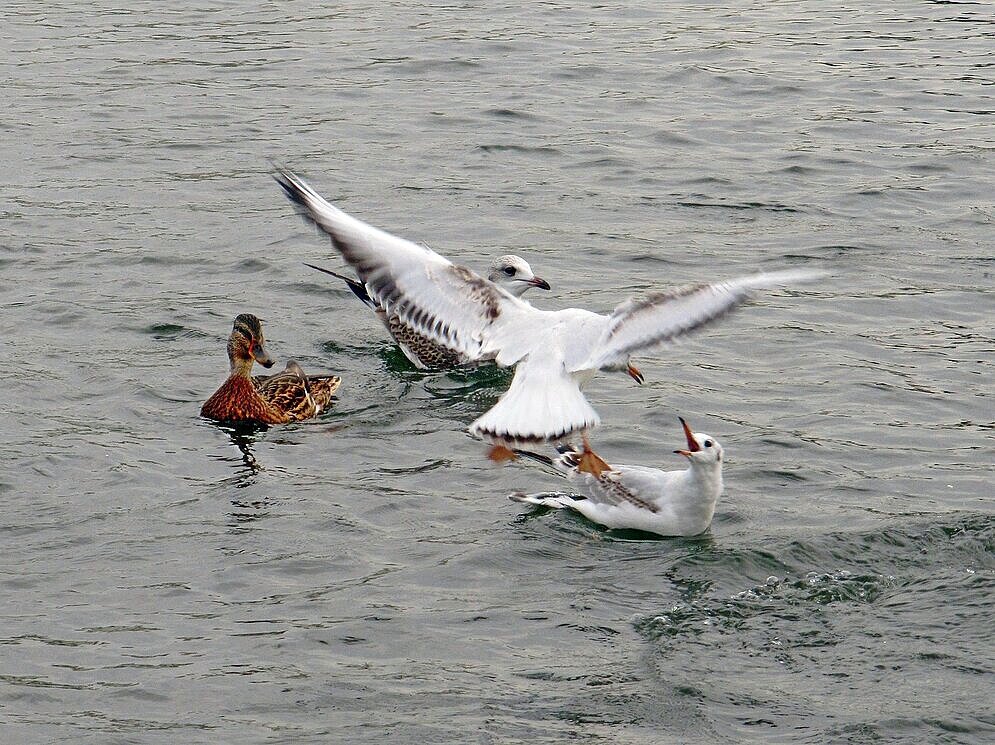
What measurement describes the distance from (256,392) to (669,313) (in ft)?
12.1

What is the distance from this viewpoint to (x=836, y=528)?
377 inches

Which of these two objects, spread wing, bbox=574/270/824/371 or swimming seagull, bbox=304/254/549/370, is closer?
spread wing, bbox=574/270/824/371

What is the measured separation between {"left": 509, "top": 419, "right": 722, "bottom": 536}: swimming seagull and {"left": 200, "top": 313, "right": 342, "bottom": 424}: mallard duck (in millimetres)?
2139

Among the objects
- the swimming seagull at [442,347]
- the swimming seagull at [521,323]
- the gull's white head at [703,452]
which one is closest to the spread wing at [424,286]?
the swimming seagull at [521,323]

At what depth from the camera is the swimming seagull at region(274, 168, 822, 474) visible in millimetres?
8891

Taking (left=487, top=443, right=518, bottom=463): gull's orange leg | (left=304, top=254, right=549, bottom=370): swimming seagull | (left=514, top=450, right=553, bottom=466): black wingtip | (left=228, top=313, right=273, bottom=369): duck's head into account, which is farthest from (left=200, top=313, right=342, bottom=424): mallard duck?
(left=487, top=443, right=518, bottom=463): gull's orange leg

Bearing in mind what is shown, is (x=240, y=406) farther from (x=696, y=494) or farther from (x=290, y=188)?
(x=696, y=494)

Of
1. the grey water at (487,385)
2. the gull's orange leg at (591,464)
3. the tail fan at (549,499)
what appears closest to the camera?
the grey water at (487,385)

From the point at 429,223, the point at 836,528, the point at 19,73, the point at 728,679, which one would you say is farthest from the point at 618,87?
the point at 728,679

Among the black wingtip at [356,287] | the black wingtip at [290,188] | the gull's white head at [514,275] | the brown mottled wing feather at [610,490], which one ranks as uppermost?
the black wingtip at [290,188]

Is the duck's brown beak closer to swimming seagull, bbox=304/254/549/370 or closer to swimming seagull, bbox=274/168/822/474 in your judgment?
swimming seagull, bbox=304/254/549/370

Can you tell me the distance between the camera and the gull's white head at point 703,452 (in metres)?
9.33

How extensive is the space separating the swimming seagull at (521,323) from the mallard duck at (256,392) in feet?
5.15

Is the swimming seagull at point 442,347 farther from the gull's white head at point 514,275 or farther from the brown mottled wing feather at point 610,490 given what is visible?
the brown mottled wing feather at point 610,490
